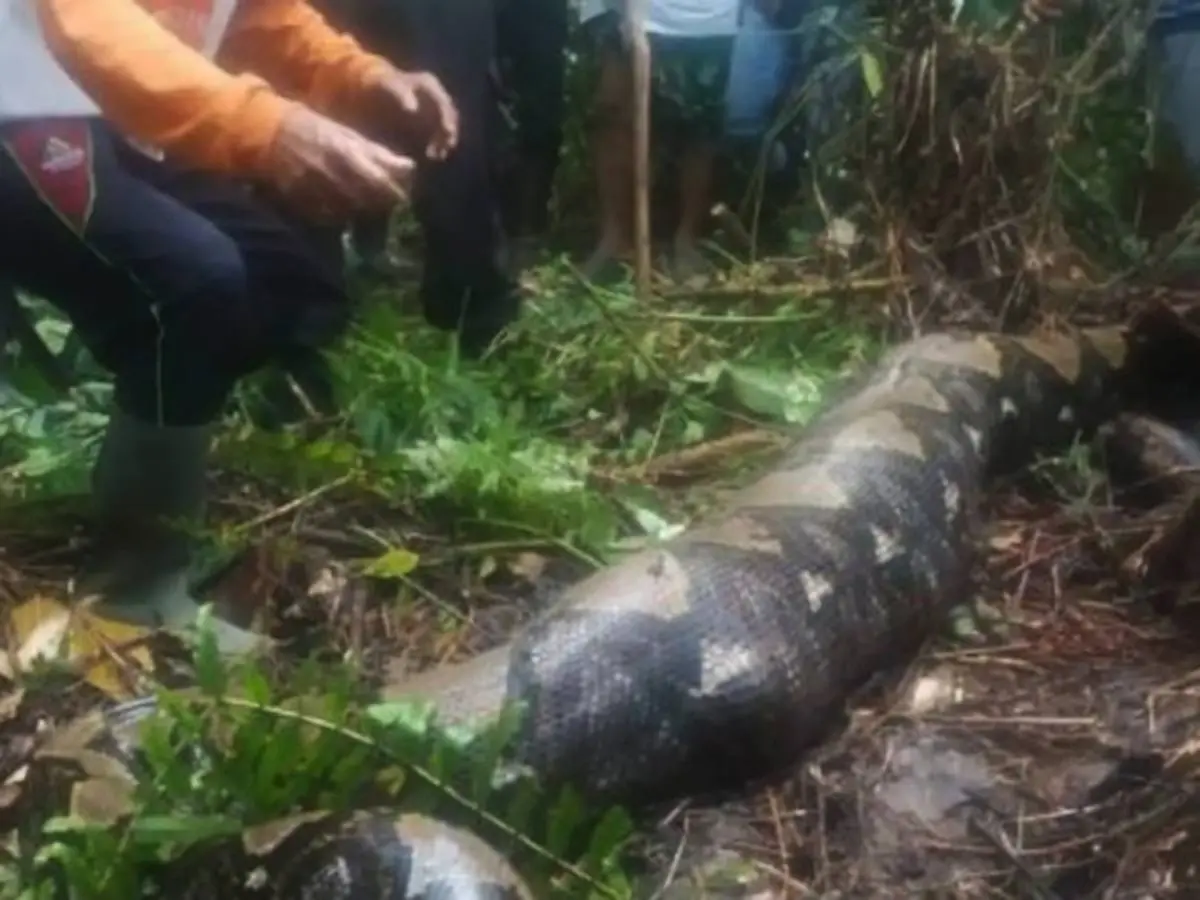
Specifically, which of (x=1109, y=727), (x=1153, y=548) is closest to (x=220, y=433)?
(x=1109, y=727)

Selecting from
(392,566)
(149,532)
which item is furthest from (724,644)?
(149,532)

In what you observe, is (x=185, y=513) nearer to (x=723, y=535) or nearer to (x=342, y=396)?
(x=342, y=396)

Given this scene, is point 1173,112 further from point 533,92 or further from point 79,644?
point 79,644

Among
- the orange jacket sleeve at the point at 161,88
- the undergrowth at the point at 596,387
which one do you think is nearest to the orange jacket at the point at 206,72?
the orange jacket sleeve at the point at 161,88

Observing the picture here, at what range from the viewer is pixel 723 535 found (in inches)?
81.4

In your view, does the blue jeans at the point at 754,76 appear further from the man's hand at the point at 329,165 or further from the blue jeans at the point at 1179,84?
the man's hand at the point at 329,165

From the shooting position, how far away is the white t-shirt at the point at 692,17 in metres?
2.25

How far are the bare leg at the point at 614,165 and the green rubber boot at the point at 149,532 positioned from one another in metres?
0.69

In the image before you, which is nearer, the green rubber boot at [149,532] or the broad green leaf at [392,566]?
the green rubber boot at [149,532]

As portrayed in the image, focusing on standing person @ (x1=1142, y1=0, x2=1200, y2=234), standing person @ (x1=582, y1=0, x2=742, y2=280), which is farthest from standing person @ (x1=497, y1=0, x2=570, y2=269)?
standing person @ (x1=1142, y1=0, x2=1200, y2=234)

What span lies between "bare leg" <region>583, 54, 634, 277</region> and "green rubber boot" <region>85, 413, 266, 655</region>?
2.28ft

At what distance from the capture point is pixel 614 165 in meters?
2.41

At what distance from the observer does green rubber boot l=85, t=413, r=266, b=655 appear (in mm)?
1912

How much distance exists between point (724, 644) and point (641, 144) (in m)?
0.80
